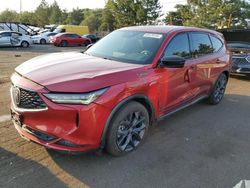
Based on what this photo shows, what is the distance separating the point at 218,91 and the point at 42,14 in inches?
2897

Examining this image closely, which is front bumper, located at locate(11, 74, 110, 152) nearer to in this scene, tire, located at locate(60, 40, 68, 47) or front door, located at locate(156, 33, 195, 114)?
front door, located at locate(156, 33, 195, 114)

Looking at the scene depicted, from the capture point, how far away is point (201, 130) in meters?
4.88

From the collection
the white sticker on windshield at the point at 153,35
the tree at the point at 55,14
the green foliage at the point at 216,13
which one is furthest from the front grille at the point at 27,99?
the tree at the point at 55,14

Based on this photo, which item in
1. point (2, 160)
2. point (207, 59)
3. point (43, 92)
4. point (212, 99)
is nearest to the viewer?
point (43, 92)

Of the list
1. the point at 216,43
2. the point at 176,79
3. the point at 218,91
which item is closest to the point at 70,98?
the point at 176,79

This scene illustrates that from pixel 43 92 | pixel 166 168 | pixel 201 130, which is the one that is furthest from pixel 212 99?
pixel 43 92

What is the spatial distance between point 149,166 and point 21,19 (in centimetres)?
8431

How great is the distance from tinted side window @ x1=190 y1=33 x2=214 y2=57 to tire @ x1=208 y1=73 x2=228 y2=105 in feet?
2.94

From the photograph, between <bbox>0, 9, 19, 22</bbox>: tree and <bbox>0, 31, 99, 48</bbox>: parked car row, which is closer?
<bbox>0, 31, 99, 48</bbox>: parked car row

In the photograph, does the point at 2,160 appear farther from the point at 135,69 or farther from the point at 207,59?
the point at 207,59

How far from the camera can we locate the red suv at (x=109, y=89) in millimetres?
3133

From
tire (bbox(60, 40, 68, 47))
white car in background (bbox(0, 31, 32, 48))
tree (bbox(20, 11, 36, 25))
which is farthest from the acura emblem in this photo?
tree (bbox(20, 11, 36, 25))

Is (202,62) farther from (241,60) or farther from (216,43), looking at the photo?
(241,60)

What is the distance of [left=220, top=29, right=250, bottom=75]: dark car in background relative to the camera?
Result: 9383mm
